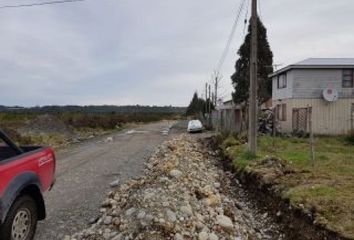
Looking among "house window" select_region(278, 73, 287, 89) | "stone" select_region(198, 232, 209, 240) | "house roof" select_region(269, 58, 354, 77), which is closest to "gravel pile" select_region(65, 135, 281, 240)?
"stone" select_region(198, 232, 209, 240)

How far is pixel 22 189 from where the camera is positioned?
5.94 m

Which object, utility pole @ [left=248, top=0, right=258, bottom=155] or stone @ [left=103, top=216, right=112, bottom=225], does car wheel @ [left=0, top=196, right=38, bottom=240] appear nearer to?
stone @ [left=103, top=216, right=112, bottom=225]

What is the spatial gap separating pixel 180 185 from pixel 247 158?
636cm

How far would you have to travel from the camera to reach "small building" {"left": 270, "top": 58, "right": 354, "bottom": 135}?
30.2 metres

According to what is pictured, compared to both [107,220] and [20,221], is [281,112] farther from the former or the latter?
[20,221]

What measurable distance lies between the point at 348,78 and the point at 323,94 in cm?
225

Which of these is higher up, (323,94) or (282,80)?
(282,80)

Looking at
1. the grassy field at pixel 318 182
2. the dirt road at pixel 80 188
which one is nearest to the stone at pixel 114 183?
the dirt road at pixel 80 188

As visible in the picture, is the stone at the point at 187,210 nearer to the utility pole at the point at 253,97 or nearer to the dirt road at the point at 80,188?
the dirt road at the point at 80,188

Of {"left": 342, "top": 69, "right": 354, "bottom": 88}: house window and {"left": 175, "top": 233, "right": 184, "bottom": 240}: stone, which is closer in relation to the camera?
{"left": 175, "top": 233, "right": 184, "bottom": 240}: stone

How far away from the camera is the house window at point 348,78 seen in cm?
3070

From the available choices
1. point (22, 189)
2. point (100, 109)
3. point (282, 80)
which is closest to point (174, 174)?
point (22, 189)

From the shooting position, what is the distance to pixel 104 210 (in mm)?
8867

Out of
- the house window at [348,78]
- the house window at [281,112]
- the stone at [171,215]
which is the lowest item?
the stone at [171,215]
